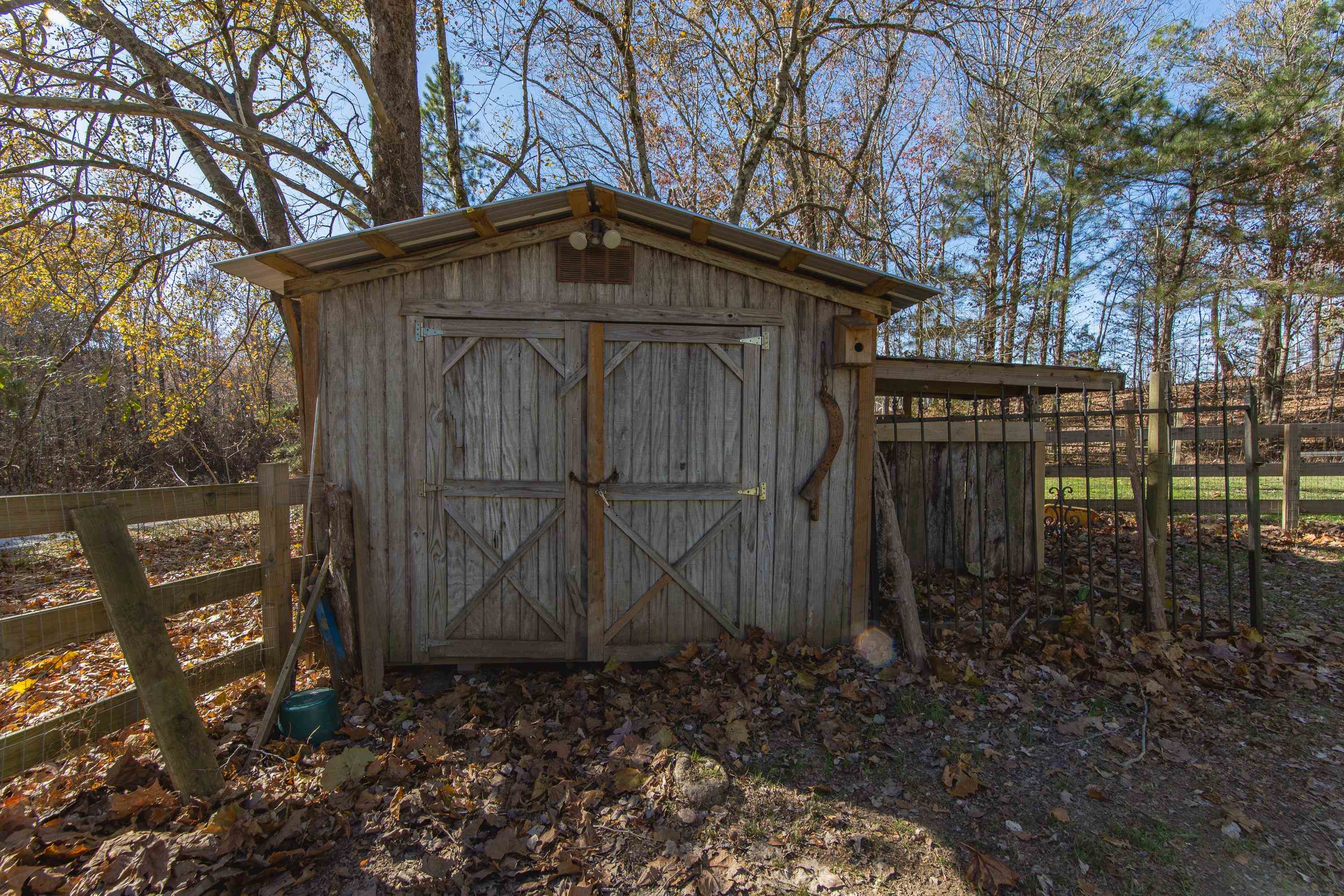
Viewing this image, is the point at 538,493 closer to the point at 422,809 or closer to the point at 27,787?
the point at 422,809

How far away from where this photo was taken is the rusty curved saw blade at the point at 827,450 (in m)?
4.26

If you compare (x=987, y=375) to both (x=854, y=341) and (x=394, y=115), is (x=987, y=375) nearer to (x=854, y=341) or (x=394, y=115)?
(x=854, y=341)

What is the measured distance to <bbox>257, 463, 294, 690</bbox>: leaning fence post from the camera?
11.5 feet

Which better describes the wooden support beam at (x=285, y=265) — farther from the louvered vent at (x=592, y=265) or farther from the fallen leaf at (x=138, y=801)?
the fallen leaf at (x=138, y=801)

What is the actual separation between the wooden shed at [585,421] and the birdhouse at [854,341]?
0.02m

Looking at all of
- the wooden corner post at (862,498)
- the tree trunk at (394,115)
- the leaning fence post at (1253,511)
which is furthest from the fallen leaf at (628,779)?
the tree trunk at (394,115)

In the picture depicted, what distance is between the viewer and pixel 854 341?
4.20 metres

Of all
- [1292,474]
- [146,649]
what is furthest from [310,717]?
[1292,474]

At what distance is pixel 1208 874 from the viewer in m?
2.41

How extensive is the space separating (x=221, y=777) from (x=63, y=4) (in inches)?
264

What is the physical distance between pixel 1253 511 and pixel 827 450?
2.93m

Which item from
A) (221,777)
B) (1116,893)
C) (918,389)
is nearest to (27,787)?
(221,777)

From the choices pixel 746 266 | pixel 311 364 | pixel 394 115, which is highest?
pixel 394 115

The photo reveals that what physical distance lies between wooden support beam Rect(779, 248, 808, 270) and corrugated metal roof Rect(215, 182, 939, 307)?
0.02m
